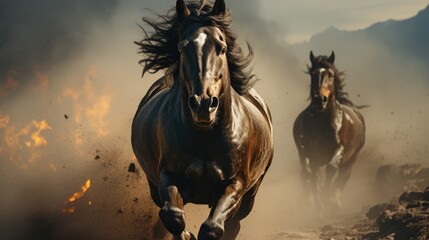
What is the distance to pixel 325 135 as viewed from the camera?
52.4ft

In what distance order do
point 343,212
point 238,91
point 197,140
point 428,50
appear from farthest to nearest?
point 428,50
point 343,212
point 238,91
point 197,140

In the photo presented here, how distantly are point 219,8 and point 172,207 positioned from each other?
5.69 feet

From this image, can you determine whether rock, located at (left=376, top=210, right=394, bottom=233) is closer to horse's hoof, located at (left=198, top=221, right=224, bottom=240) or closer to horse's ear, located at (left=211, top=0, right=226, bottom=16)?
horse's hoof, located at (left=198, top=221, right=224, bottom=240)

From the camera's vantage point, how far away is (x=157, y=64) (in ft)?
25.4

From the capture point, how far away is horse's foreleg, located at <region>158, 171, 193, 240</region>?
6.40 metres

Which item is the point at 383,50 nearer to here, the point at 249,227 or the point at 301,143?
the point at 301,143

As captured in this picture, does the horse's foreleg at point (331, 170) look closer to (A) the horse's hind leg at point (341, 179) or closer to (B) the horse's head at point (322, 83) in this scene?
(A) the horse's hind leg at point (341, 179)

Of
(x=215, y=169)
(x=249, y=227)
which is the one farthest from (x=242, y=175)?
(x=249, y=227)

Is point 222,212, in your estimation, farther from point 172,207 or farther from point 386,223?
point 386,223

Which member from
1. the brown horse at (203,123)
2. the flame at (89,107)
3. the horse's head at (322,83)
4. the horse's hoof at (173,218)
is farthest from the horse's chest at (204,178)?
the horse's head at (322,83)

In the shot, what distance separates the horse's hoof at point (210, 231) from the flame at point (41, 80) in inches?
433

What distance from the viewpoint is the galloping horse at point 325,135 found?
50.6 feet

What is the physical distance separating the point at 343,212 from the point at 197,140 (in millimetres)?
9870

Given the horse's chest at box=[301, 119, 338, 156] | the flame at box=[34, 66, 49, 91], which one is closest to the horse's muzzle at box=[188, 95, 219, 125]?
the horse's chest at box=[301, 119, 338, 156]
